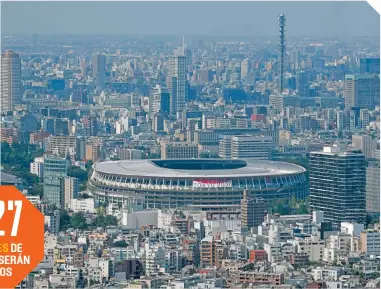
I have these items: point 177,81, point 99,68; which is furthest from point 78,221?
point 99,68

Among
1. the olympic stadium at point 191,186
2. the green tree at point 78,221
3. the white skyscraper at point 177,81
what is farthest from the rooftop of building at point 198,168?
the white skyscraper at point 177,81

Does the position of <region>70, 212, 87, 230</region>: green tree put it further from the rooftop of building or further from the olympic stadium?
the rooftop of building

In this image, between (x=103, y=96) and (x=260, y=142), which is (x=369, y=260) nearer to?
(x=260, y=142)

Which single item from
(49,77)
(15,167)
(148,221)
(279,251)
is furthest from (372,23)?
(279,251)

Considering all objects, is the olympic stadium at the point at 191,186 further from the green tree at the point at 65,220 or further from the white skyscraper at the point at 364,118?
the white skyscraper at the point at 364,118

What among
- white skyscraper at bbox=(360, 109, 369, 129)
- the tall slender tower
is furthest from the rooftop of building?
the tall slender tower

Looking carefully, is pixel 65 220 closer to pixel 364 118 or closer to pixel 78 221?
pixel 78 221
